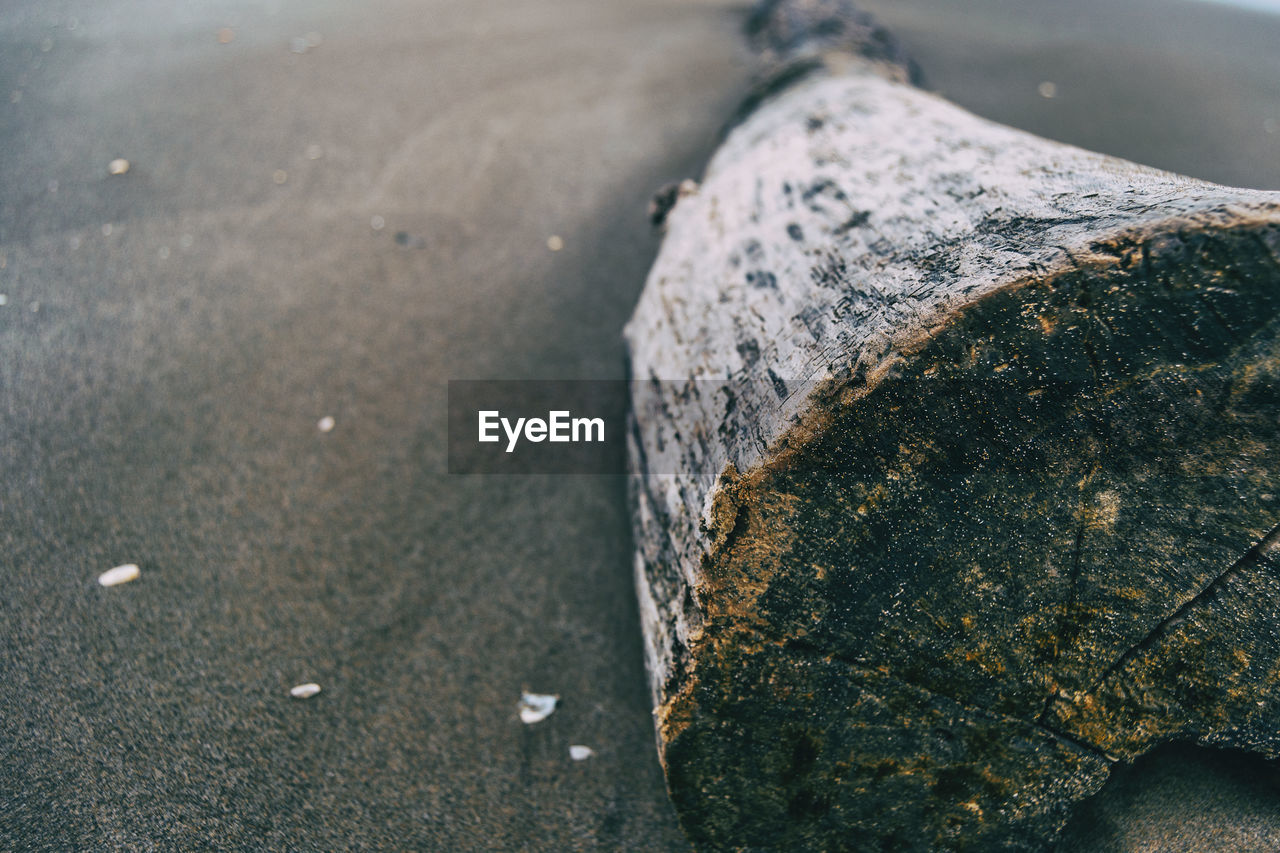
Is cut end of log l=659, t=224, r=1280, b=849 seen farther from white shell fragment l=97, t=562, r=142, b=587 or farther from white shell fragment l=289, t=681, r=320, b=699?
white shell fragment l=97, t=562, r=142, b=587

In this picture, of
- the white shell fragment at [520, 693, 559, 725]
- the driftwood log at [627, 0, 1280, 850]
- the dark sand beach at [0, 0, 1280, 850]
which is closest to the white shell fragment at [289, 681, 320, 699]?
the dark sand beach at [0, 0, 1280, 850]

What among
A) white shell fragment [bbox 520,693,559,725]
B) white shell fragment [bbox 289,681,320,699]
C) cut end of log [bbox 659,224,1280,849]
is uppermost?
cut end of log [bbox 659,224,1280,849]

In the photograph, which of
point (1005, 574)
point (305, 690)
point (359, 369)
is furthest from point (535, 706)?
point (359, 369)

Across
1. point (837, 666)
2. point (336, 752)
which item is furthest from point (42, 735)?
point (837, 666)

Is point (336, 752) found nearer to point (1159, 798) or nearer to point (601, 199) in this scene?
point (1159, 798)

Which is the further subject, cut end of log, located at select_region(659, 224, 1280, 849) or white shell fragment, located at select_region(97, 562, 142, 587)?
white shell fragment, located at select_region(97, 562, 142, 587)

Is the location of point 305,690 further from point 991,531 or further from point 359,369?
point 991,531

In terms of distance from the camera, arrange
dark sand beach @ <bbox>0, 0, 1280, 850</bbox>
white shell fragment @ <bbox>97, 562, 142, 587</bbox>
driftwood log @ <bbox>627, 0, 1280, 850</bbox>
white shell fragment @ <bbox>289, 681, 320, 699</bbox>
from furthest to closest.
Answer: white shell fragment @ <bbox>97, 562, 142, 587</bbox>, white shell fragment @ <bbox>289, 681, 320, 699</bbox>, dark sand beach @ <bbox>0, 0, 1280, 850</bbox>, driftwood log @ <bbox>627, 0, 1280, 850</bbox>
